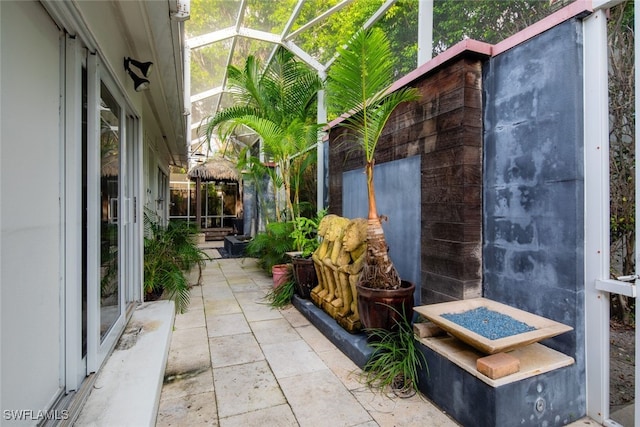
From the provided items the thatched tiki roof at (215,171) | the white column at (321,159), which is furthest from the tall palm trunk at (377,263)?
the thatched tiki roof at (215,171)

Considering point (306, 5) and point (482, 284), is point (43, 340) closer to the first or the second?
point (482, 284)

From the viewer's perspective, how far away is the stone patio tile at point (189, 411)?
2.01 m

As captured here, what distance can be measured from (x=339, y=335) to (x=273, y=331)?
0.82 meters

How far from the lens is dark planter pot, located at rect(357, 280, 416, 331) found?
2.62 meters

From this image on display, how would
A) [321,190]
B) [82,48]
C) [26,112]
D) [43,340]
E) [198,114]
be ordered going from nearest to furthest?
1. [26,112]
2. [43,340]
3. [82,48]
4. [321,190]
5. [198,114]

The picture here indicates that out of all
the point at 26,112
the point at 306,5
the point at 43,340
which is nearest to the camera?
the point at 26,112

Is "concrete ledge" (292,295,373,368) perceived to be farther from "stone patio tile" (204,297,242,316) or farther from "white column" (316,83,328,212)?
"white column" (316,83,328,212)

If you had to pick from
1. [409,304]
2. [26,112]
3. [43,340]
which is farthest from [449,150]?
[43,340]

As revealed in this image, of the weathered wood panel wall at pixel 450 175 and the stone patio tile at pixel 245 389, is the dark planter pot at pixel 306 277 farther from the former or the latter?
the weathered wood panel wall at pixel 450 175

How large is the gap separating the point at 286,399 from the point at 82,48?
8.57ft

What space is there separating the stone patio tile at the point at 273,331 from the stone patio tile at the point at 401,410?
3.80ft

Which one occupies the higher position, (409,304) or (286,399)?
(409,304)

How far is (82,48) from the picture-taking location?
2.01m

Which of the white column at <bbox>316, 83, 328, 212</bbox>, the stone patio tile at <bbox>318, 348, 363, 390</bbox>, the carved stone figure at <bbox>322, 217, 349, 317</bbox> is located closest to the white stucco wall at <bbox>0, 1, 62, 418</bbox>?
the stone patio tile at <bbox>318, 348, 363, 390</bbox>
